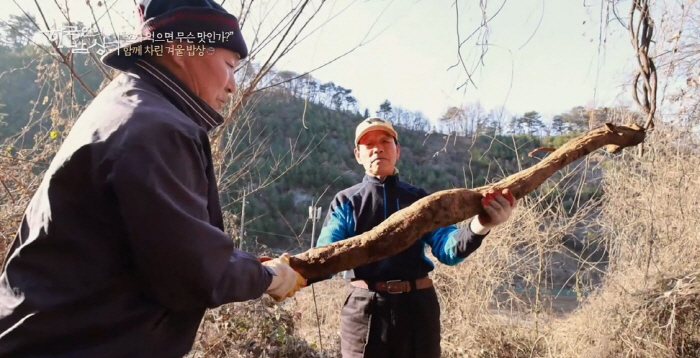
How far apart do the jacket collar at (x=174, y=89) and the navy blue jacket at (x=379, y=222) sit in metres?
1.05

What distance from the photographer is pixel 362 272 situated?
6.82 ft

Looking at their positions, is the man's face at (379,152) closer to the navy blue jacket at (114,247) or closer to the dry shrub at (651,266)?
the navy blue jacket at (114,247)

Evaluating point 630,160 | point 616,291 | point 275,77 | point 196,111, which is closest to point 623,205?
point 630,160

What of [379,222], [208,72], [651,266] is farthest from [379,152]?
[651,266]

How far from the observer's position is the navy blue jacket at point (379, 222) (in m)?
2.04

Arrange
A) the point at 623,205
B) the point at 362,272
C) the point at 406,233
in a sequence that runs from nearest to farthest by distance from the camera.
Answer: the point at 406,233 → the point at 362,272 → the point at 623,205

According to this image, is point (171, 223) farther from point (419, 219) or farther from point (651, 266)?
point (651, 266)

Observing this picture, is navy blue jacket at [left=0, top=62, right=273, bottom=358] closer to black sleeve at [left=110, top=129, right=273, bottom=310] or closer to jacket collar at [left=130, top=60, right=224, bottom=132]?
black sleeve at [left=110, top=129, right=273, bottom=310]

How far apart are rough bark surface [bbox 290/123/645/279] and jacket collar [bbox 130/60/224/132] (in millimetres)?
644

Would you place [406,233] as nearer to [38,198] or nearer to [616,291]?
[38,198]

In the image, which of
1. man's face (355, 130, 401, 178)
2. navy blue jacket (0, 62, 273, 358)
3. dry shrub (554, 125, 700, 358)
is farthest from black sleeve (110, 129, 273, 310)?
dry shrub (554, 125, 700, 358)

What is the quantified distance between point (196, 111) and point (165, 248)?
0.39 m

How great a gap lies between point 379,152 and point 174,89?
128cm

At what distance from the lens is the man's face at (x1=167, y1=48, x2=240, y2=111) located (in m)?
1.12
